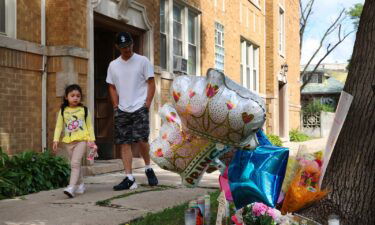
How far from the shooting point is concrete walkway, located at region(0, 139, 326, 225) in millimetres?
4539

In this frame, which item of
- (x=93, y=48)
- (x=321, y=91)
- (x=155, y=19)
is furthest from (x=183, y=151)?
(x=321, y=91)

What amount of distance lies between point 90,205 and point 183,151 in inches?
84.4

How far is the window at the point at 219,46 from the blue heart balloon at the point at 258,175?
11.5m

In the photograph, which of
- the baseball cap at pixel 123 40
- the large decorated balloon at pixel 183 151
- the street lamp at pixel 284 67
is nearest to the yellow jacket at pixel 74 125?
the baseball cap at pixel 123 40

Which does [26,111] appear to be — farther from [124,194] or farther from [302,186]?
[302,186]

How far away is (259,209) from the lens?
352 centimetres

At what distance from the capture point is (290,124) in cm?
2417

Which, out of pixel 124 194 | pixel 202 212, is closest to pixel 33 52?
pixel 124 194

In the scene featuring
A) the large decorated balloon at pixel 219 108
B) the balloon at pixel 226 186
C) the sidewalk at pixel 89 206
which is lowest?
the sidewalk at pixel 89 206

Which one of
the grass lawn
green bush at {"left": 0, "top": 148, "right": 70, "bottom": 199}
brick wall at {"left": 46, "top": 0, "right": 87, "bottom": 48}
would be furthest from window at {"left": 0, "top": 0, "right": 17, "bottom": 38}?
the grass lawn

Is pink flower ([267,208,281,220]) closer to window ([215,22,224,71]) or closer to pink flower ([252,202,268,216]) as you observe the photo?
pink flower ([252,202,268,216])

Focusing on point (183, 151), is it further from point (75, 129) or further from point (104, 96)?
point (104, 96)

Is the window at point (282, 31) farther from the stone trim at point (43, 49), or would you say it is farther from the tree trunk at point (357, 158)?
the tree trunk at point (357, 158)

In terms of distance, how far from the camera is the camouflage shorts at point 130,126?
6.27 metres
